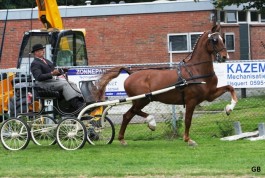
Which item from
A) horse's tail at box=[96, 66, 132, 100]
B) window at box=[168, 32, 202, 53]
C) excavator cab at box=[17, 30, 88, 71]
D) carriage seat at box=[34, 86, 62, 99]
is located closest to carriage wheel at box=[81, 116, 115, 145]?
horse's tail at box=[96, 66, 132, 100]

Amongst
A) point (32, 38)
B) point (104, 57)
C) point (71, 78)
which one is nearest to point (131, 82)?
point (71, 78)

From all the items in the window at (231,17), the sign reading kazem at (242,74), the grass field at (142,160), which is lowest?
the grass field at (142,160)

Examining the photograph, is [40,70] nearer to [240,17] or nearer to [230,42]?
[230,42]

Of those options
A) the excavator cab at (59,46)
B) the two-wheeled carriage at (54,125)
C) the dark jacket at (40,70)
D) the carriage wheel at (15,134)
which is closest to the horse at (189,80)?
the two-wheeled carriage at (54,125)

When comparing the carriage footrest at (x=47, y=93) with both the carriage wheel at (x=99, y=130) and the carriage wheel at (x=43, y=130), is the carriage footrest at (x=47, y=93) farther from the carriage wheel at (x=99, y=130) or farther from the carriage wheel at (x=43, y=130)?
the carriage wheel at (x=99, y=130)

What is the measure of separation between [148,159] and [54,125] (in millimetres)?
2982

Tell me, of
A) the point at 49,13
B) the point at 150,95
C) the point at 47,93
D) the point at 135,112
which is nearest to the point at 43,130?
the point at 47,93

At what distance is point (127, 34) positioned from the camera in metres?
32.1

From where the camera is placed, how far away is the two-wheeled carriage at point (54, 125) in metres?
14.5

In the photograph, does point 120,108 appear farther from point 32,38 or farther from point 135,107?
point 135,107

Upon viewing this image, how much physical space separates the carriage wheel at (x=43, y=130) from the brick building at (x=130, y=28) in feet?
53.8

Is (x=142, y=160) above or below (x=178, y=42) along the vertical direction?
below

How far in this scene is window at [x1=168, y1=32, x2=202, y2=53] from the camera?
31938mm

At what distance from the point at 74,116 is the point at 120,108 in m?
5.63
